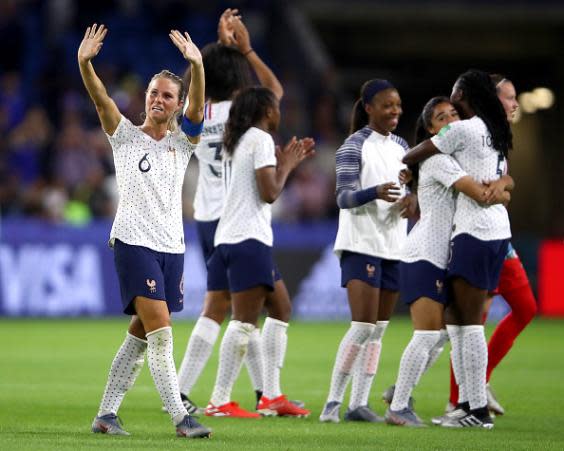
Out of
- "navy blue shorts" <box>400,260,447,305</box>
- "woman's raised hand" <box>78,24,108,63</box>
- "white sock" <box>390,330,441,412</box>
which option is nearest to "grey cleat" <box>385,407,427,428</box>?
"white sock" <box>390,330,441,412</box>

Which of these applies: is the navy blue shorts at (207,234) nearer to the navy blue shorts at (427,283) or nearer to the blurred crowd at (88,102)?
the navy blue shorts at (427,283)

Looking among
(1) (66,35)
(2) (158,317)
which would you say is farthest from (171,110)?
(1) (66,35)

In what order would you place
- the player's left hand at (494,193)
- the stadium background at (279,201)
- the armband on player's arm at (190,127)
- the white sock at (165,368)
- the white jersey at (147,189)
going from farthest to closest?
the stadium background at (279,201) → the player's left hand at (494,193) → the armband on player's arm at (190,127) → the white jersey at (147,189) → the white sock at (165,368)

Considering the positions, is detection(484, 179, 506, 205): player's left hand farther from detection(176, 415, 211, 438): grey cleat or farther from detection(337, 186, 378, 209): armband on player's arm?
detection(176, 415, 211, 438): grey cleat

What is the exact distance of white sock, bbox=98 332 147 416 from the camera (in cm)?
834

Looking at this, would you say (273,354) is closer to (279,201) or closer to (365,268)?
(365,268)

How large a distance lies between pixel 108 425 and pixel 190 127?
1913 mm

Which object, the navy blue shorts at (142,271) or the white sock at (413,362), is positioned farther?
the white sock at (413,362)

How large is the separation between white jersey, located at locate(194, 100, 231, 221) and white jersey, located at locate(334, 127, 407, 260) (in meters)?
1.17

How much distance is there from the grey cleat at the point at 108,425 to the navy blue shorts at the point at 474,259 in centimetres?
239

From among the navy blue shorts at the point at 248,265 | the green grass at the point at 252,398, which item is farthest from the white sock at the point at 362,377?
the navy blue shorts at the point at 248,265

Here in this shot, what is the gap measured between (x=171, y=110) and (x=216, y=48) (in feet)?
6.52

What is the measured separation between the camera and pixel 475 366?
8875 millimetres

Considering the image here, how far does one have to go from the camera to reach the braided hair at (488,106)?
8.98 m
